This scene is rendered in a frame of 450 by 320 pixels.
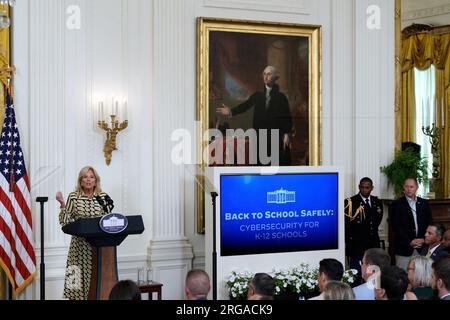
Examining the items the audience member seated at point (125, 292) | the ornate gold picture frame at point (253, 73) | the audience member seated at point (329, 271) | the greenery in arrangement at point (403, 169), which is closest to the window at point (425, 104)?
the greenery in arrangement at point (403, 169)

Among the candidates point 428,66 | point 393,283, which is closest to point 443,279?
point 393,283

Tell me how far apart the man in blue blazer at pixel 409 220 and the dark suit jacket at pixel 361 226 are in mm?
334

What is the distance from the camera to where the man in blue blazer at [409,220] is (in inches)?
418

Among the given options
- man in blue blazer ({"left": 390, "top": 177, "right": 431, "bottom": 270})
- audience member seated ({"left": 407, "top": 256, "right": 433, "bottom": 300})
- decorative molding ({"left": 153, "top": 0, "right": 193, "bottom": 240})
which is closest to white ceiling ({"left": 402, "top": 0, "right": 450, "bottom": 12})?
man in blue blazer ({"left": 390, "top": 177, "right": 431, "bottom": 270})

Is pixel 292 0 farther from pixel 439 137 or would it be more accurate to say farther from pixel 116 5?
pixel 439 137

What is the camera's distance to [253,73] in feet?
36.8


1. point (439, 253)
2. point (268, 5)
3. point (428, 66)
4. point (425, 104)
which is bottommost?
point (439, 253)

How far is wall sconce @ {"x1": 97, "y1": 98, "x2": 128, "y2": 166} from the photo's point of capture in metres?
9.99

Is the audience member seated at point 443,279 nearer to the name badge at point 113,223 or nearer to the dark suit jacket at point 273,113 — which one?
the name badge at point 113,223

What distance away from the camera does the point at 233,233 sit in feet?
31.4

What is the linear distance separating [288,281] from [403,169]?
3369 mm

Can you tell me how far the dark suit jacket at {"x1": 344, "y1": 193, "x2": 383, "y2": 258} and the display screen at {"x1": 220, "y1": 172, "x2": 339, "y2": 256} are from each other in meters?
0.76

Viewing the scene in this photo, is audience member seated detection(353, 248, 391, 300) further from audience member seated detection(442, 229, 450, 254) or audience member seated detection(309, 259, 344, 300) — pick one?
audience member seated detection(442, 229, 450, 254)

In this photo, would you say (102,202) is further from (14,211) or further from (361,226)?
(361,226)
